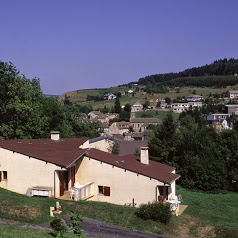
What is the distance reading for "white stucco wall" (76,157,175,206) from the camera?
103 feet

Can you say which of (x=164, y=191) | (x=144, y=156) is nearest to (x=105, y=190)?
(x=164, y=191)

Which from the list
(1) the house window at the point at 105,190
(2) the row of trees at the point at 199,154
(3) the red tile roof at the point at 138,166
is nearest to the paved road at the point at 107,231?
(1) the house window at the point at 105,190

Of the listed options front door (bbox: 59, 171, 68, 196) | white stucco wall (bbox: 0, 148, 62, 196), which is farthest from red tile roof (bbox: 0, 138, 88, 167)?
front door (bbox: 59, 171, 68, 196)

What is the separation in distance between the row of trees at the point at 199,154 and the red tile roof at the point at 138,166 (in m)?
9.34

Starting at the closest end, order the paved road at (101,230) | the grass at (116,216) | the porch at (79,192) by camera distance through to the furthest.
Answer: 1. the paved road at (101,230)
2. the grass at (116,216)
3. the porch at (79,192)

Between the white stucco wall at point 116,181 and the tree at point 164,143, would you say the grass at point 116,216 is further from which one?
the tree at point 164,143

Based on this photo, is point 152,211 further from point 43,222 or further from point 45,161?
point 45,161

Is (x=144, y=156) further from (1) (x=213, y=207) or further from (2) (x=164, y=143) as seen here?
(2) (x=164, y=143)

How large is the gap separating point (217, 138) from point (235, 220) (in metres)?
17.9

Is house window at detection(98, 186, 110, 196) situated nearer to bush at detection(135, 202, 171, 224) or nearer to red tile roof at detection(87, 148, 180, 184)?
red tile roof at detection(87, 148, 180, 184)

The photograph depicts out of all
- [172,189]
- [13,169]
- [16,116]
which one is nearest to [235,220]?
[172,189]

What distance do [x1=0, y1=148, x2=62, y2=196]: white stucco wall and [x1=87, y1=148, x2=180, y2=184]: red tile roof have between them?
11.3 feet

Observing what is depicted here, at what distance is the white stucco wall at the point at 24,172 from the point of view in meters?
30.8

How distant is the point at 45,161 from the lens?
101 feet
